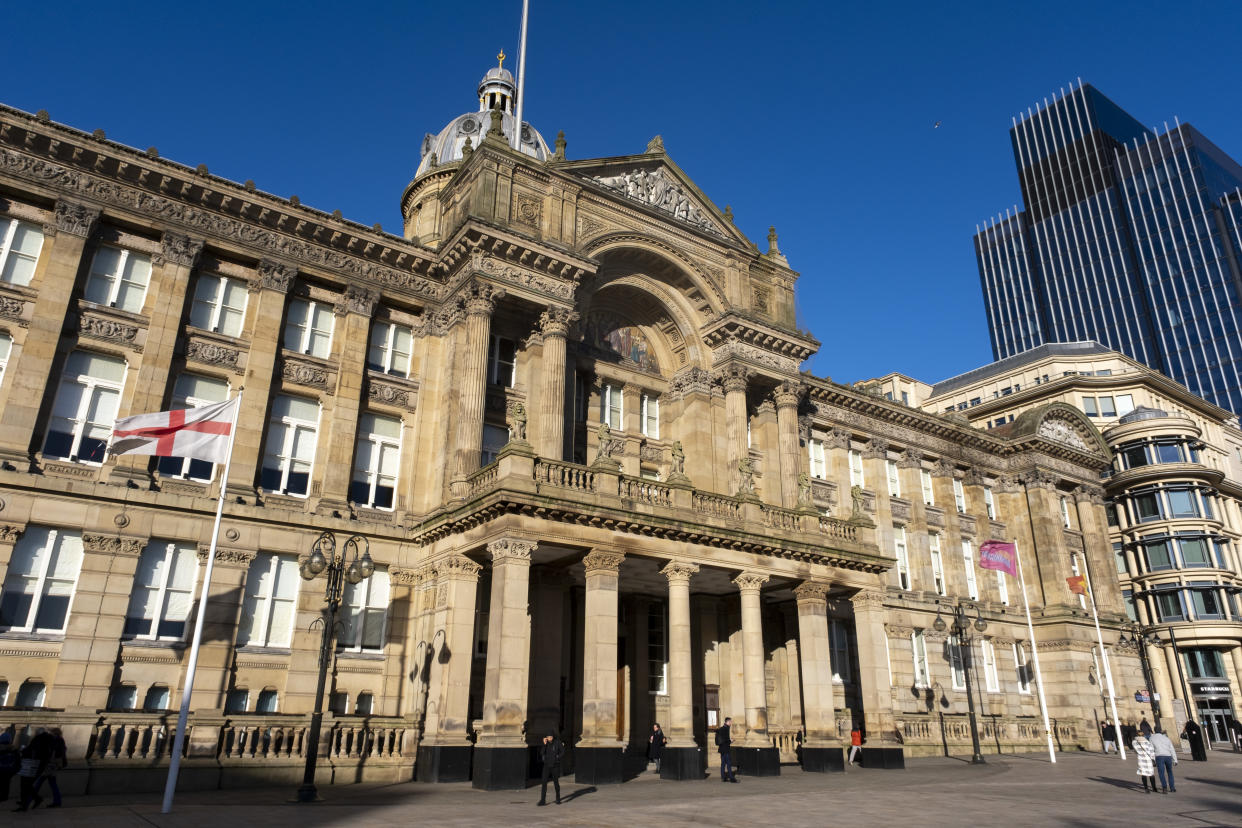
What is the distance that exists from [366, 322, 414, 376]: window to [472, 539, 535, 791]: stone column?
30.9ft

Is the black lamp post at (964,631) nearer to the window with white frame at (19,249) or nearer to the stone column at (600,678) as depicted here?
the stone column at (600,678)

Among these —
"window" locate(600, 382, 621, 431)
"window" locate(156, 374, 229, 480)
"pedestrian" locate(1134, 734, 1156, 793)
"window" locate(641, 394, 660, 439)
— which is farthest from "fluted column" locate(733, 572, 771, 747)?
"window" locate(156, 374, 229, 480)

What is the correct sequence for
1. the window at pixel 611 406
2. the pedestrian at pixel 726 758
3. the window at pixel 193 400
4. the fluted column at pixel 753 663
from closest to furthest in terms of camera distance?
the pedestrian at pixel 726 758
the window at pixel 193 400
the fluted column at pixel 753 663
the window at pixel 611 406

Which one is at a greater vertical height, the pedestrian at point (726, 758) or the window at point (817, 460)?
the window at point (817, 460)

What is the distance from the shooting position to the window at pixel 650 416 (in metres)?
34.0

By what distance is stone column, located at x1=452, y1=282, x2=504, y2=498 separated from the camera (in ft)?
85.6

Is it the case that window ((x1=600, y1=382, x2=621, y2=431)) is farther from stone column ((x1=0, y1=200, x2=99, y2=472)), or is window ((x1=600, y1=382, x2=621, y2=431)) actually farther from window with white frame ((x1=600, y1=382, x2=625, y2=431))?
stone column ((x1=0, y1=200, x2=99, y2=472))

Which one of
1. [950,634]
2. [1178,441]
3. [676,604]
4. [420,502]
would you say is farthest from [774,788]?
[1178,441]

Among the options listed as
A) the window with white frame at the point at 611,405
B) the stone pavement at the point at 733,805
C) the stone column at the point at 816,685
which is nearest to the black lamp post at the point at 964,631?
the stone pavement at the point at 733,805

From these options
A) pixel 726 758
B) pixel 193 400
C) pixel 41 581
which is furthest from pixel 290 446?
pixel 726 758

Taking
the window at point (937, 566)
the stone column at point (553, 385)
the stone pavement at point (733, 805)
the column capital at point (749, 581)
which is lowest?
the stone pavement at point (733, 805)

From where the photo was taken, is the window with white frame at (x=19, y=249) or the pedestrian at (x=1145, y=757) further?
the window with white frame at (x=19, y=249)

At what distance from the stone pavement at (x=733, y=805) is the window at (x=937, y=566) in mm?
17014

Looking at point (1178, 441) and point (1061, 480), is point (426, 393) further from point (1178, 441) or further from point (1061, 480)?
point (1178, 441)
